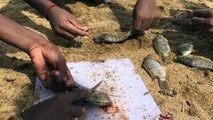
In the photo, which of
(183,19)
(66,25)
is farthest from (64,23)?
(183,19)

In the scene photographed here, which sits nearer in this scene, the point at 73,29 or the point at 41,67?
the point at 41,67

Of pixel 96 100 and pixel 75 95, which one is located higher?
pixel 75 95

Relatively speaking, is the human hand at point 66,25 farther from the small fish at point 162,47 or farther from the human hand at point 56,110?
the human hand at point 56,110

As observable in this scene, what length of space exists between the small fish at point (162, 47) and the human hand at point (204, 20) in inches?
16.3

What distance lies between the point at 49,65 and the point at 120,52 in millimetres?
1117

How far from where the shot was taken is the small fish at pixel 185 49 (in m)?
4.34

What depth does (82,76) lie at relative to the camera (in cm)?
388

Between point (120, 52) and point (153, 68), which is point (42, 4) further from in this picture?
point (153, 68)

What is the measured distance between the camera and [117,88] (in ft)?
12.2

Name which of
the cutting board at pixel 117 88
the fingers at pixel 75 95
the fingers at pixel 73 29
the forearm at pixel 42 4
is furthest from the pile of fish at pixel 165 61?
the forearm at pixel 42 4

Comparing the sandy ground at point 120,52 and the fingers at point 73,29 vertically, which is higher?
the fingers at point 73,29

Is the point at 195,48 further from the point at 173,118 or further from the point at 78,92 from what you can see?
the point at 78,92

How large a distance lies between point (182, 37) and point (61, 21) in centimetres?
168

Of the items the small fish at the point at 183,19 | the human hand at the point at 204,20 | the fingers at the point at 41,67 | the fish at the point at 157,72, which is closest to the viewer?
the fingers at the point at 41,67
